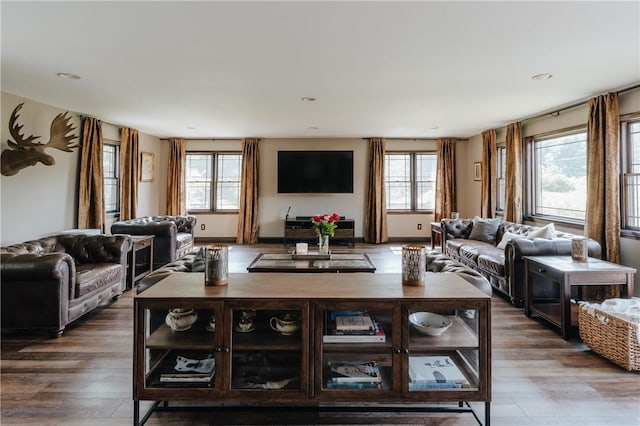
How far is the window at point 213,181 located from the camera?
27.6 feet

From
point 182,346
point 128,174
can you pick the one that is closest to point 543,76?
point 182,346

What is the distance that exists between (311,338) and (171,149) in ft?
25.0

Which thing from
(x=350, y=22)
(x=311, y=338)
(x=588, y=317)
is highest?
(x=350, y=22)

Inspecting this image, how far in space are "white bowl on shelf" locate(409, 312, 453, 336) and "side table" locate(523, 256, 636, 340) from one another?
6.54 feet

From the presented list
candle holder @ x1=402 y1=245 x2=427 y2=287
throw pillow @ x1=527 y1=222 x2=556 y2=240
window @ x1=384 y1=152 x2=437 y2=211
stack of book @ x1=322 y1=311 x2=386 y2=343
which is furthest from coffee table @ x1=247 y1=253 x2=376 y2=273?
window @ x1=384 y1=152 x2=437 y2=211

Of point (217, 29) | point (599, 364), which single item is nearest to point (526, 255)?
point (599, 364)

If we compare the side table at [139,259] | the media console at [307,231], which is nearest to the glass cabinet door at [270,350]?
the side table at [139,259]

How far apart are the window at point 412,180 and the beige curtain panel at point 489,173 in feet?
4.61

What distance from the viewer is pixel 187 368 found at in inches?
69.4

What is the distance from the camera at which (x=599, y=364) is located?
8.64 feet

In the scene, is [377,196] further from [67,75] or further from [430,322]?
[430,322]

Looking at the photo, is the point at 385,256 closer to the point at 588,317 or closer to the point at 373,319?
the point at 588,317

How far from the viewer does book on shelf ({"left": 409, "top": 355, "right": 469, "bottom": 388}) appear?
1715 millimetres

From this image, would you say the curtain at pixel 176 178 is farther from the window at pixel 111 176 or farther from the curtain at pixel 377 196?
the curtain at pixel 377 196
